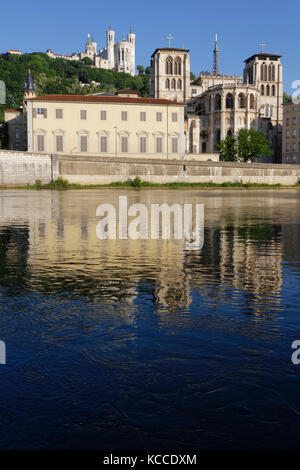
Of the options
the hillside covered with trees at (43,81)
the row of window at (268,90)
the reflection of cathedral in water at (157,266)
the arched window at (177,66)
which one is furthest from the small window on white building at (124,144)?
the row of window at (268,90)

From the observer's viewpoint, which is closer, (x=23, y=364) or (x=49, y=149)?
(x=23, y=364)

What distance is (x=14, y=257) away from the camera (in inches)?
527

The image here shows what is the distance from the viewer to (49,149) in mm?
78188

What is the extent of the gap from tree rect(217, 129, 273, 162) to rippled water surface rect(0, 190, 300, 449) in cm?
7860

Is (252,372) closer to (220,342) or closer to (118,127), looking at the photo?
(220,342)

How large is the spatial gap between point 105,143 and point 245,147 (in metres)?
25.5

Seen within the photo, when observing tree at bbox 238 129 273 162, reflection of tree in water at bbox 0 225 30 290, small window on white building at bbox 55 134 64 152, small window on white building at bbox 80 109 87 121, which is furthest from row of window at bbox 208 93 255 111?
reflection of tree in water at bbox 0 225 30 290

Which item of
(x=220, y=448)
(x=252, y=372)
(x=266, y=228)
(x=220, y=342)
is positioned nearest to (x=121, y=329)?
(x=220, y=342)

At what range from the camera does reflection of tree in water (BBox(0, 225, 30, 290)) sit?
1047 centimetres

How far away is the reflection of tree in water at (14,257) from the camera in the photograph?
1047cm

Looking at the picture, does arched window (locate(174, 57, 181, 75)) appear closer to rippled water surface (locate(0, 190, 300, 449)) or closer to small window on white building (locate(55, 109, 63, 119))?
small window on white building (locate(55, 109, 63, 119))

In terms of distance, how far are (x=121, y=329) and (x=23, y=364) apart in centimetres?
166

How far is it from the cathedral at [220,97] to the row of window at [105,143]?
91.6ft

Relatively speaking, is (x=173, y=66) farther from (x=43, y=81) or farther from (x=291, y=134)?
(x=43, y=81)
